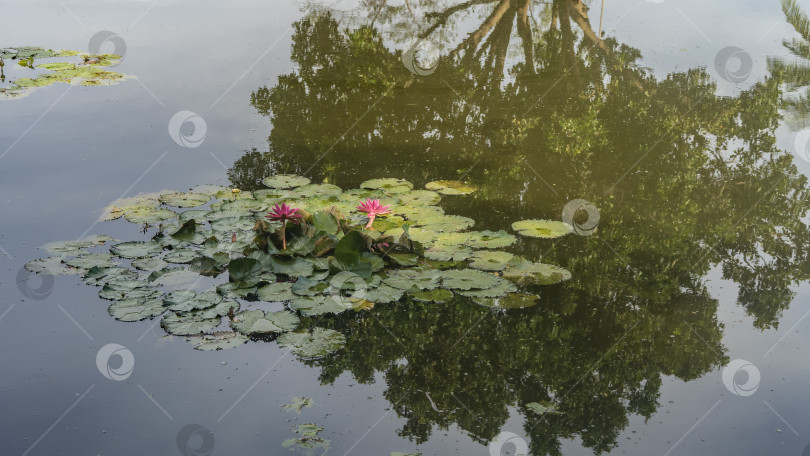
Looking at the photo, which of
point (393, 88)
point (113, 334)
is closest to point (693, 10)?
point (393, 88)

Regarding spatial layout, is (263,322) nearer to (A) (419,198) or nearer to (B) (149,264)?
(B) (149,264)

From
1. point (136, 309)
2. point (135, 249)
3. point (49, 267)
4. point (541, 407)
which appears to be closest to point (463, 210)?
point (541, 407)

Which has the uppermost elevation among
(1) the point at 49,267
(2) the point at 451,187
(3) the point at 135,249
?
(2) the point at 451,187

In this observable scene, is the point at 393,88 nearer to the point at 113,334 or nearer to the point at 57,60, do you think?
the point at 57,60

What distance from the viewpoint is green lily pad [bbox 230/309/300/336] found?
3740 millimetres

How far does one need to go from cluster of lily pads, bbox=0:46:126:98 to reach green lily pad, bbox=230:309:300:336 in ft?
15.8

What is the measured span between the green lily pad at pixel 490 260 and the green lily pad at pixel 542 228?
409 millimetres

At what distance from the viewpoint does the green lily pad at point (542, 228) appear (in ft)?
16.0

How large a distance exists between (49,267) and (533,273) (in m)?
2.83

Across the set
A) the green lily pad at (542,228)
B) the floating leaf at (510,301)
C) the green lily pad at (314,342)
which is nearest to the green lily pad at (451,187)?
the green lily pad at (542,228)

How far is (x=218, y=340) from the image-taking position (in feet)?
12.0

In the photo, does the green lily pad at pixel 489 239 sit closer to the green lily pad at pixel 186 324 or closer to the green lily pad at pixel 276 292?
the green lily pad at pixel 276 292

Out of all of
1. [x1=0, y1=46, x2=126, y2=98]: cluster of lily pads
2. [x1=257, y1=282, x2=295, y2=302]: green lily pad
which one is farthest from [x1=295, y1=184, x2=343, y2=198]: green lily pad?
[x1=0, y1=46, x2=126, y2=98]: cluster of lily pads

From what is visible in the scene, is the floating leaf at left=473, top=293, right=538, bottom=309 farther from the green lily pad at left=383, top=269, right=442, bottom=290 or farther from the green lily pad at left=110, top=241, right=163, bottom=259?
the green lily pad at left=110, top=241, right=163, bottom=259
